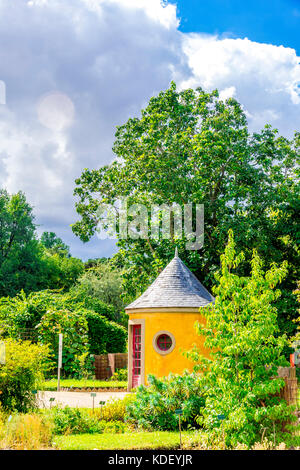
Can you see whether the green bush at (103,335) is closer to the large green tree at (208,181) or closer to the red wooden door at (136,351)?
the large green tree at (208,181)

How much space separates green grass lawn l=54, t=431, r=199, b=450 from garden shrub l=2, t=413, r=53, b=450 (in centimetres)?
23

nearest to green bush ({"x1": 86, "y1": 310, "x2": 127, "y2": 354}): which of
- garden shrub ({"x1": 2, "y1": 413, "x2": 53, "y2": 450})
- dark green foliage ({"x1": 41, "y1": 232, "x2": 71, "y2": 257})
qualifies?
garden shrub ({"x1": 2, "y1": 413, "x2": 53, "y2": 450})

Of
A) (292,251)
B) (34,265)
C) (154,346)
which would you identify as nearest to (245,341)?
(154,346)

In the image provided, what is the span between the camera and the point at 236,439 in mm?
8859

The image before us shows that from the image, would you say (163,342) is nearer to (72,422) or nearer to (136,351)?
(136,351)

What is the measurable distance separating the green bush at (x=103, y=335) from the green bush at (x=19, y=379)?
43.1 feet

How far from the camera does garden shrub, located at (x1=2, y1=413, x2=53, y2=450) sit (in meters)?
8.31

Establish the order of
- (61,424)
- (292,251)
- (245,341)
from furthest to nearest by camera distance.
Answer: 1. (292,251)
2. (61,424)
3. (245,341)

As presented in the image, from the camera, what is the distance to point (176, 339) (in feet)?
53.3

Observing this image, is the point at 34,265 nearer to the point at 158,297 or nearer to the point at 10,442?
the point at 158,297

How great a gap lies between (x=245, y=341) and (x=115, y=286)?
30.9 m

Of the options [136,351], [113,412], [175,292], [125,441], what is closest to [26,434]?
[125,441]

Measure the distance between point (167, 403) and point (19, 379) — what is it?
128 inches

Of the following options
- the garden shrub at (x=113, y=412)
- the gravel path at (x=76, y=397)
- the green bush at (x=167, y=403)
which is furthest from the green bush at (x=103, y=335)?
the green bush at (x=167, y=403)
